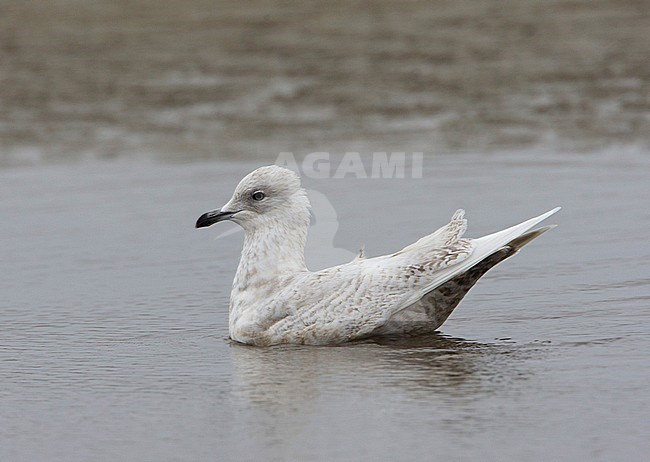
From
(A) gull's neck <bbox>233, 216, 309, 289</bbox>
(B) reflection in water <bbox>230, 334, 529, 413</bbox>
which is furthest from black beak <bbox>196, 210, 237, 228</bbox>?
(B) reflection in water <bbox>230, 334, 529, 413</bbox>

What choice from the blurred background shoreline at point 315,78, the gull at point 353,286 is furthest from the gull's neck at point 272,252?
the blurred background shoreline at point 315,78

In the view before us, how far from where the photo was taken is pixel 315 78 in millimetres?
17562

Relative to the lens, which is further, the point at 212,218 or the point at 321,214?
the point at 321,214

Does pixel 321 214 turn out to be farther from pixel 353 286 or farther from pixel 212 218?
pixel 353 286

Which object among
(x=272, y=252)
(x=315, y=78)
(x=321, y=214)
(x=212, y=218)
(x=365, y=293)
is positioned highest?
(x=315, y=78)

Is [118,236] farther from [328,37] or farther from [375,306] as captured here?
[328,37]

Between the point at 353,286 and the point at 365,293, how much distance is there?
0.09 metres

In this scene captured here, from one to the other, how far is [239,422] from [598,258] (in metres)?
3.86

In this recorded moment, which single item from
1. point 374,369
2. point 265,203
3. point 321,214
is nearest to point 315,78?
point 321,214

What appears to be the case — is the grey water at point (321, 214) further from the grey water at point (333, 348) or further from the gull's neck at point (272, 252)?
the gull's neck at point (272, 252)

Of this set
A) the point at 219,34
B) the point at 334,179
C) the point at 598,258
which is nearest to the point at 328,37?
the point at 219,34

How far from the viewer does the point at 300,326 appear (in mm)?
8273

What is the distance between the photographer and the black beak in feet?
28.6

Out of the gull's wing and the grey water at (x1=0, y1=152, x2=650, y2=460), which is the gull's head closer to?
the gull's wing
